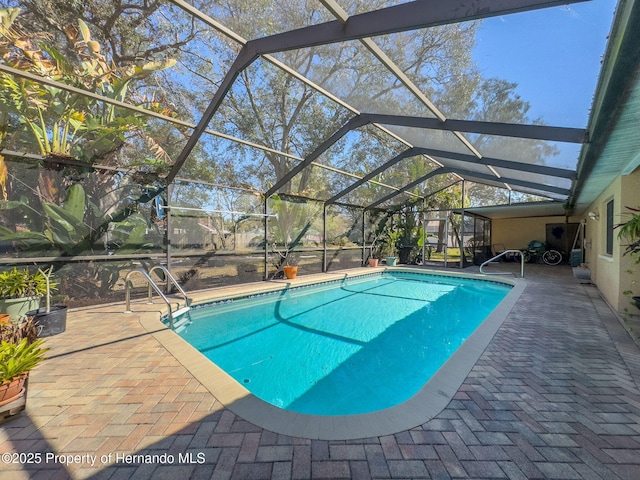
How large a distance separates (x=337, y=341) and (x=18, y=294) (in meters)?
4.55

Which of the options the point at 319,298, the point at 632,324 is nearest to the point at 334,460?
the point at 632,324

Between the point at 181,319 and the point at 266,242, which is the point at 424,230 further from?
the point at 181,319

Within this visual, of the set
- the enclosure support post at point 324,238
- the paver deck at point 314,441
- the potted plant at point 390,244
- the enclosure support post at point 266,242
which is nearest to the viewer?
the paver deck at point 314,441

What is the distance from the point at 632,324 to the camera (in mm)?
4340

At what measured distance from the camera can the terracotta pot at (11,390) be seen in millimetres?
2002

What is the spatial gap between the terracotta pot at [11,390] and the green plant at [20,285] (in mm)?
2527

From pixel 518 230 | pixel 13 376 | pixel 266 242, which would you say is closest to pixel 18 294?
pixel 13 376

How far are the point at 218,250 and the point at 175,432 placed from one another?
19.1ft

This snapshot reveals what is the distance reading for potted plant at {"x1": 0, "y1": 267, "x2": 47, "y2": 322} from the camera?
3758 millimetres

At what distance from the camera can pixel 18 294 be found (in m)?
3.87

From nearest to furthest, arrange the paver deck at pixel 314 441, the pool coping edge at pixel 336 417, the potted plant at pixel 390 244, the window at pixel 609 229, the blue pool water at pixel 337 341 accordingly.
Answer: the paver deck at pixel 314 441
the pool coping edge at pixel 336 417
the blue pool water at pixel 337 341
the window at pixel 609 229
the potted plant at pixel 390 244

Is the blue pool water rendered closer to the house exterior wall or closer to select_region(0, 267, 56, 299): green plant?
select_region(0, 267, 56, 299): green plant

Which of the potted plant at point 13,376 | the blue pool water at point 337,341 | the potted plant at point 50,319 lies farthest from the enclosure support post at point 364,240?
the potted plant at point 13,376

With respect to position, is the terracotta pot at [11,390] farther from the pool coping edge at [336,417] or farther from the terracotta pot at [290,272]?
the terracotta pot at [290,272]
